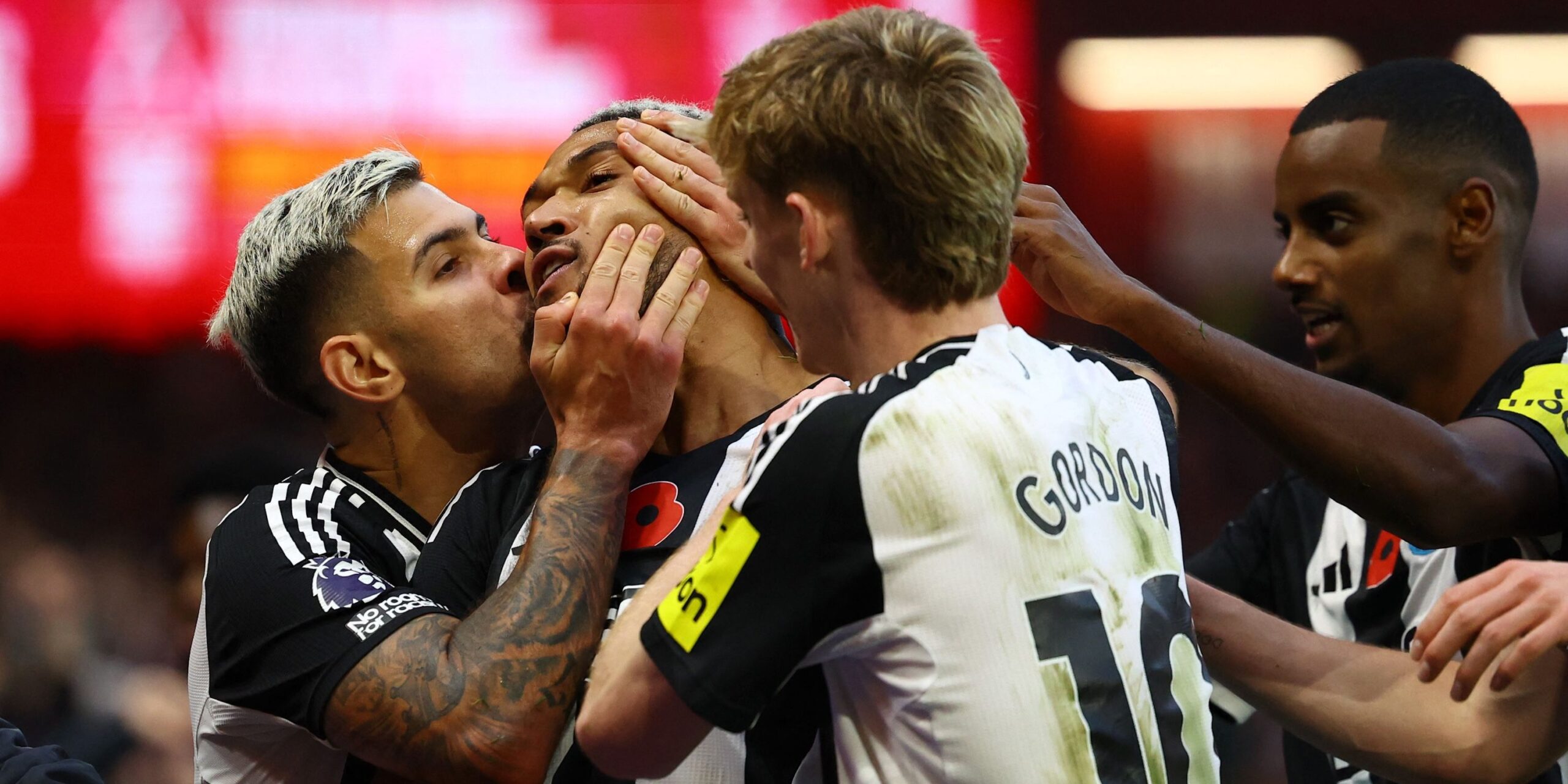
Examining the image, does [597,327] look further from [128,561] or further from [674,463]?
[128,561]

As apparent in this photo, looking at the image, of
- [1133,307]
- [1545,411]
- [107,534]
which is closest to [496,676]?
[1133,307]

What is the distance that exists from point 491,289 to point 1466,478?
1972 millimetres

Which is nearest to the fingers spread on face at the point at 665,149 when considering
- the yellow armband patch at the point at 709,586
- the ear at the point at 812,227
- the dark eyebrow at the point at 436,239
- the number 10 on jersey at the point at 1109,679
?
the dark eyebrow at the point at 436,239

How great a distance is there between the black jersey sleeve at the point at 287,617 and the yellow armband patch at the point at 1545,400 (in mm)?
2096

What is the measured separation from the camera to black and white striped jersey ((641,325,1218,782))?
5.67 ft

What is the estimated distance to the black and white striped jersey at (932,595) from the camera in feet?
5.67

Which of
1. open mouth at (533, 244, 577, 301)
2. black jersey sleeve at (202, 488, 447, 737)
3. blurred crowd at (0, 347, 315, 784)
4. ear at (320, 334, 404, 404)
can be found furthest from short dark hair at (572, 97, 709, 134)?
blurred crowd at (0, 347, 315, 784)

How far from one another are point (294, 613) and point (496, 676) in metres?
0.44

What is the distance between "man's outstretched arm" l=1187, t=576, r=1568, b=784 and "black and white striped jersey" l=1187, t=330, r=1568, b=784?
8.0 inches

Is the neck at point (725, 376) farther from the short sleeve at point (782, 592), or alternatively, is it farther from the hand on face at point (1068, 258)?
the short sleeve at point (782, 592)

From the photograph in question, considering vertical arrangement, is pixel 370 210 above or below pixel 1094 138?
above

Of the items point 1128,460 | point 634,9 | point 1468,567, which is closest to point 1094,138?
point 634,9

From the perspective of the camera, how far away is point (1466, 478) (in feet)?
8.25

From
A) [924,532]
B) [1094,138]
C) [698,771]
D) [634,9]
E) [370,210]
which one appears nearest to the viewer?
[924,532]
